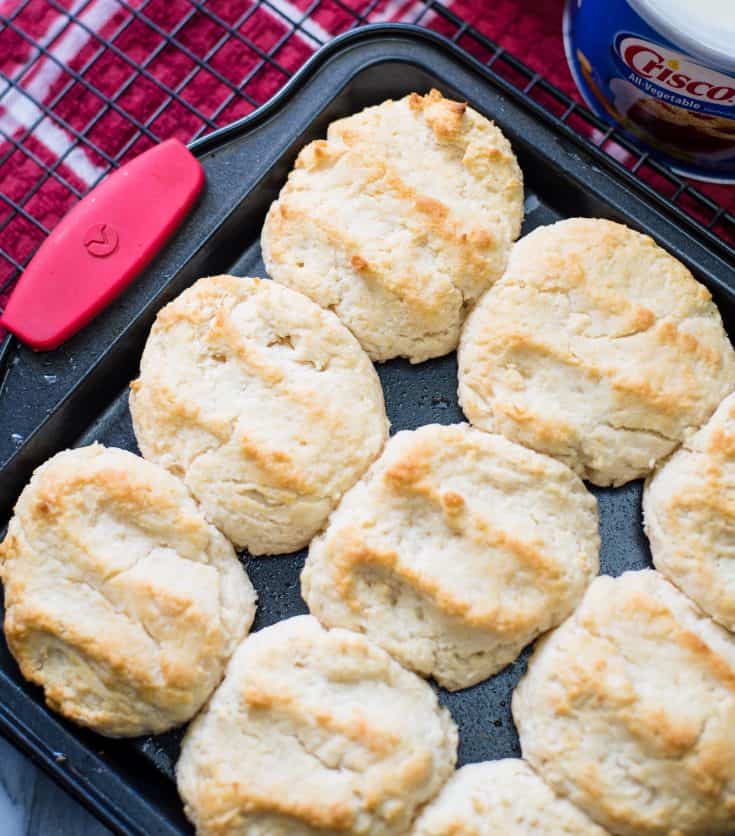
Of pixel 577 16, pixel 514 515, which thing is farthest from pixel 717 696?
pixel 577 16

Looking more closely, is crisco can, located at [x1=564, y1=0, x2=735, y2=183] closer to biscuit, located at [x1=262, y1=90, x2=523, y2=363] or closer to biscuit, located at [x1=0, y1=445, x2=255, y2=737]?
biscuit, located at [x1=262, y1=90, x2=523, y2=363]

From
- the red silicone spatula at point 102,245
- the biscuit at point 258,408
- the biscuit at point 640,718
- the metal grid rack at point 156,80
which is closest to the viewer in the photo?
the biscuit at point 640,718

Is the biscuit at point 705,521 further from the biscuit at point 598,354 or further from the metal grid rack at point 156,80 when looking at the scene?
the metal grid rack at point 156,80

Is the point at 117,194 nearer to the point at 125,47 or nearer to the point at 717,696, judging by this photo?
the point at 125,47

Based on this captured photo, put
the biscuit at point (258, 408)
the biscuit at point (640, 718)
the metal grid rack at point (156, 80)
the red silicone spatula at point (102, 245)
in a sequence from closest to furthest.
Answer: the biscuit at point (640, 718) < the biscuit at point (258, 408) < the red silicone spatula at point (102, 245) < the metal grid rack at point (156, 80)

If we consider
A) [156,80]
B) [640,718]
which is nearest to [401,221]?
[156,80]

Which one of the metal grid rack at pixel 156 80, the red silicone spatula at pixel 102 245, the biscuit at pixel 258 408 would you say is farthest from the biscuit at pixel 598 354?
the red silicone spatula at pixel 102 245
